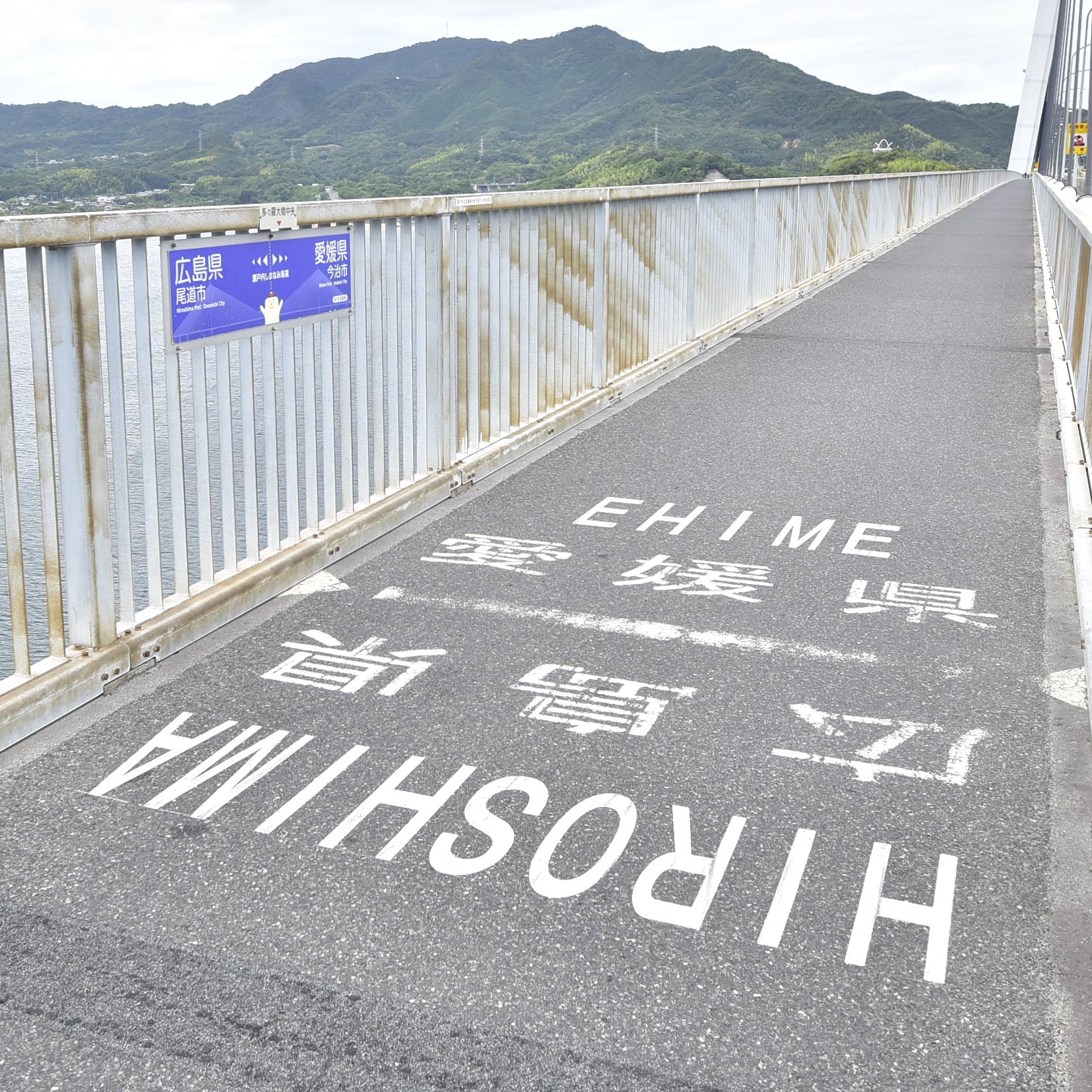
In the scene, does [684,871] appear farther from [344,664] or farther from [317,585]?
[317,585]

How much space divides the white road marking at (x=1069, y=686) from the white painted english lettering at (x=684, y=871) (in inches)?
62.2

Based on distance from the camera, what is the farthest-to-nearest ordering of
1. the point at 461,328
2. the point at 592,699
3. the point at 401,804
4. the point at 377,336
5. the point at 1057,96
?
1. the point at 1057,96
2. the point at 461,328
3. the point at 377,336
4. the point at 592,699
5. the point at 401,804

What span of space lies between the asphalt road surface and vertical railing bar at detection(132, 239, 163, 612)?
13.8 inches

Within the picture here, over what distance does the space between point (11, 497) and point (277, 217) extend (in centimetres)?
178

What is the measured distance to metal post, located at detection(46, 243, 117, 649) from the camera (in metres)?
4.37

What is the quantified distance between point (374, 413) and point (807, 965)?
413 cm

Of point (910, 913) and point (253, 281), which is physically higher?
point (253, 281)

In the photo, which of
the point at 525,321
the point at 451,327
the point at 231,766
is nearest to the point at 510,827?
the point at 231,766

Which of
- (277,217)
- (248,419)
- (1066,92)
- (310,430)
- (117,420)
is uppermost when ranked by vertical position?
(1066,92)

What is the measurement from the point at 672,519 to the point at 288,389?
89.9 inches

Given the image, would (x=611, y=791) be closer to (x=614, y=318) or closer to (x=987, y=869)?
(x=987, y=869)

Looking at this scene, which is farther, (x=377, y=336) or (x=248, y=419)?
(x=377, y=336)

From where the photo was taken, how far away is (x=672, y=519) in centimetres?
708

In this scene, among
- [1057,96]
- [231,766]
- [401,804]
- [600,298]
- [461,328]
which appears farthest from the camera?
[1057,96]
